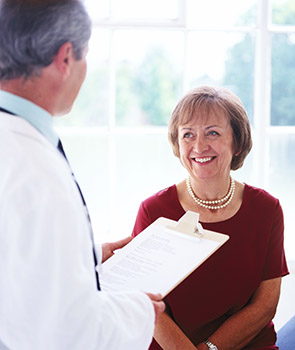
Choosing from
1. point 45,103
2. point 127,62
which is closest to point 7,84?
point 45,103

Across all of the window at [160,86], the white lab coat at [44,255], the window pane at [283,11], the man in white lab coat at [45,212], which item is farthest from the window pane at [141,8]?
the white lab coat at [44,255]

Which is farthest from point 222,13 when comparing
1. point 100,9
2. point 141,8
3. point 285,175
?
point 285,175

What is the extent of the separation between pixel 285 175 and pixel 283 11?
0.93 meters

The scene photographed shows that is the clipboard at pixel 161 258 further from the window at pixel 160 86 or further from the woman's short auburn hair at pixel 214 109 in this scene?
the window at pixel 160 86

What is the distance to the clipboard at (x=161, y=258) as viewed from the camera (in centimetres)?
126

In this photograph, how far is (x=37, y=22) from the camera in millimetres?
964

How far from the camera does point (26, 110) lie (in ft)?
3.29

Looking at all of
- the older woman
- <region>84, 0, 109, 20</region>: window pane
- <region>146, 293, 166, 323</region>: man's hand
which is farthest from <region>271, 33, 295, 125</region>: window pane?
<region>146, 293, 166, 323</region>: man's hand

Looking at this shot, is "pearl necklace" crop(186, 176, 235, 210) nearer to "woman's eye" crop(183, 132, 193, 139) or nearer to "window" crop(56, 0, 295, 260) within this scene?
"woman's eye" crop(183, 132, 193, 139)

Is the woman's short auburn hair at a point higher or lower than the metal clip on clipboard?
higher

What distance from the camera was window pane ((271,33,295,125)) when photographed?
2.80 meters

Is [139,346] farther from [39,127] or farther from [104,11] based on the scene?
[104,11]

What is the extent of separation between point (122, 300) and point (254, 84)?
204cm

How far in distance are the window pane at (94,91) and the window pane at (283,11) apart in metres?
0.95
